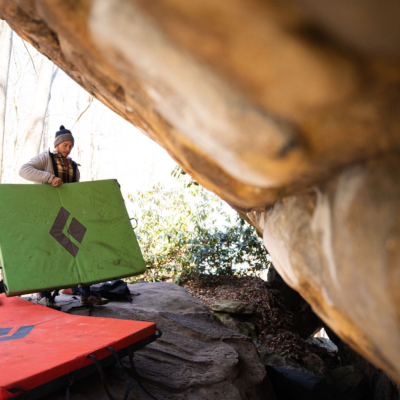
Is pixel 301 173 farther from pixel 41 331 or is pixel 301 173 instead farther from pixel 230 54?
pixel 41 331

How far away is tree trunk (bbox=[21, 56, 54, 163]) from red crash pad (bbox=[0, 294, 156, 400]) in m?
5.52

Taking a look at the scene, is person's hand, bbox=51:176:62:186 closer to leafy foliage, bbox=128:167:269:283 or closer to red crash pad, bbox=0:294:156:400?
red crash pad, bbox=0:294:156:400

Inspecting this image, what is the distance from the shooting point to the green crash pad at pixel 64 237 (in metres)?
2.97

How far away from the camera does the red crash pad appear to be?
1.68m

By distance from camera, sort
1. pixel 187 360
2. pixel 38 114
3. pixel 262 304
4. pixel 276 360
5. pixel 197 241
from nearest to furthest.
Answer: pixel 187 360 → pixel 276 360 → pixel 262 304 → pixel 197 241 → pixel 38 114

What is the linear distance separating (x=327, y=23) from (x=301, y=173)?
11.2 inches

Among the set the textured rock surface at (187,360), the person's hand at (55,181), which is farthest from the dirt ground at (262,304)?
the person's hand at (55,181)

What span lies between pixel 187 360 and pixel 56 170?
7.39 feet

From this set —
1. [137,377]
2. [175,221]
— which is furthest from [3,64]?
[137,377]

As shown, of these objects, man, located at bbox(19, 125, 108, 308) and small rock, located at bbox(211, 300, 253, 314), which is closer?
man, located at bbox(19, 125, 108, 308)

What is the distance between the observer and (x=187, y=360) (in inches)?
110

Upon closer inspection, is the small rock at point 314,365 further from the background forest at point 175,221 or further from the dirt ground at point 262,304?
the background forest at point 175,221

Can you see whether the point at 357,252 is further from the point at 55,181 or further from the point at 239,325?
the point at 239,325

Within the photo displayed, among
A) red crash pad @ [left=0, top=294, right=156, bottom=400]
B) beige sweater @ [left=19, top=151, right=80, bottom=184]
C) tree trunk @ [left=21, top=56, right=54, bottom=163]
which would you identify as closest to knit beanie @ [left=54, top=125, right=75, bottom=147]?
beige sweater @ [left=19, top=151, right=80, bottom=184]
